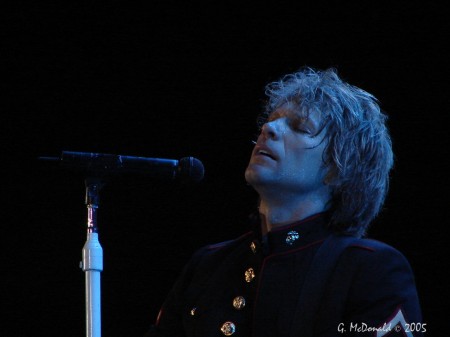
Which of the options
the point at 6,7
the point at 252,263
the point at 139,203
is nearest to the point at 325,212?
the point at 252,263

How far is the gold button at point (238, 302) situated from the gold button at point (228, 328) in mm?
61

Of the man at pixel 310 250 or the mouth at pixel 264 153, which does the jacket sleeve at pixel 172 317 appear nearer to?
the man at pixel 310 250

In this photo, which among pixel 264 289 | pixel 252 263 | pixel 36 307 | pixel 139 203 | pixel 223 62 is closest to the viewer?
pixel 264 289

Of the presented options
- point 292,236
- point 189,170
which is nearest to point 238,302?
point 292,236

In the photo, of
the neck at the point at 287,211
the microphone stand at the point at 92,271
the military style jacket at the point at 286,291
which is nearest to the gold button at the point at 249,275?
the military style jacket at the point at 286,291

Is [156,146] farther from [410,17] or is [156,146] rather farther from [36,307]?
[410,17]

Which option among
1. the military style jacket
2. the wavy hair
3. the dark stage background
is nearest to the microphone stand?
the military style jacket

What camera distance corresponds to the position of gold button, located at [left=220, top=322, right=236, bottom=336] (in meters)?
2.26

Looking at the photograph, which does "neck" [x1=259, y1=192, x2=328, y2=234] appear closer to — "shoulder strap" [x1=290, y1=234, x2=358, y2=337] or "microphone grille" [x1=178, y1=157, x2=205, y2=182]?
"shoulder strap" [x1=290, y1=234, x2=358, y2=337]

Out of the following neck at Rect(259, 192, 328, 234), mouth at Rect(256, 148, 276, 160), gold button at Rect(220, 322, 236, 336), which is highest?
mouth at Rect(256, 148, 276, 160)

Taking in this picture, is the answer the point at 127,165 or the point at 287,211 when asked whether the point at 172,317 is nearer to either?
the point at 287,211

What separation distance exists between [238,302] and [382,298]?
17.7 inches

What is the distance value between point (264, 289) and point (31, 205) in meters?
1.58

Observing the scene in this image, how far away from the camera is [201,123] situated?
379 cm
